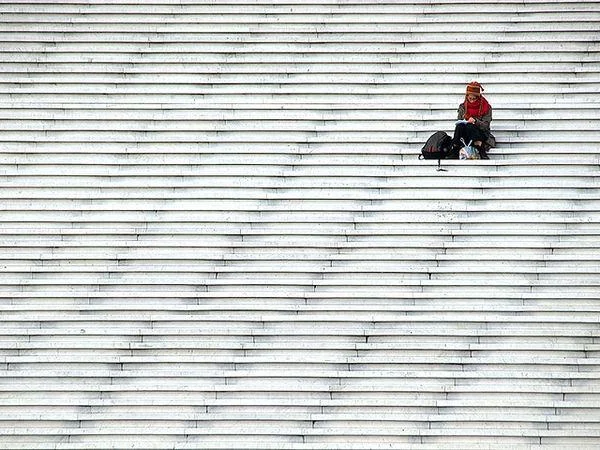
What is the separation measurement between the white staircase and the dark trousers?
0.26m

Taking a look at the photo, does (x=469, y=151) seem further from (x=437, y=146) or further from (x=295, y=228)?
(x=295, y=228)

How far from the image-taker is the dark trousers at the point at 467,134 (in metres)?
10.2

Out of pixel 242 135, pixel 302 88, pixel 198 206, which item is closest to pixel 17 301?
pixel 198 206

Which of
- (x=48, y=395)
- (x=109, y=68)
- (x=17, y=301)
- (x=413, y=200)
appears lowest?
(x=48, y=395)

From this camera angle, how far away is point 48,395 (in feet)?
30.3

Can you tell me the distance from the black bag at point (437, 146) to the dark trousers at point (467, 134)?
88 mm

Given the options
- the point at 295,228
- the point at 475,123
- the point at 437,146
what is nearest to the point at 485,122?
the point at 475,123

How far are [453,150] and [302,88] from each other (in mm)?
1854

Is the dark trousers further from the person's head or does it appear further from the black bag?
the person's head

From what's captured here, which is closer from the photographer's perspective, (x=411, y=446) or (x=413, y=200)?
(x=411, y=446)

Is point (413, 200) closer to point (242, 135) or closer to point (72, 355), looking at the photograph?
point (242, 135)

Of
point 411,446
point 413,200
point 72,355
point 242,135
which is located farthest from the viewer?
point 242,135

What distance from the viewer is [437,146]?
10203 millimetres

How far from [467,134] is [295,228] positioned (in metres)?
1.83
